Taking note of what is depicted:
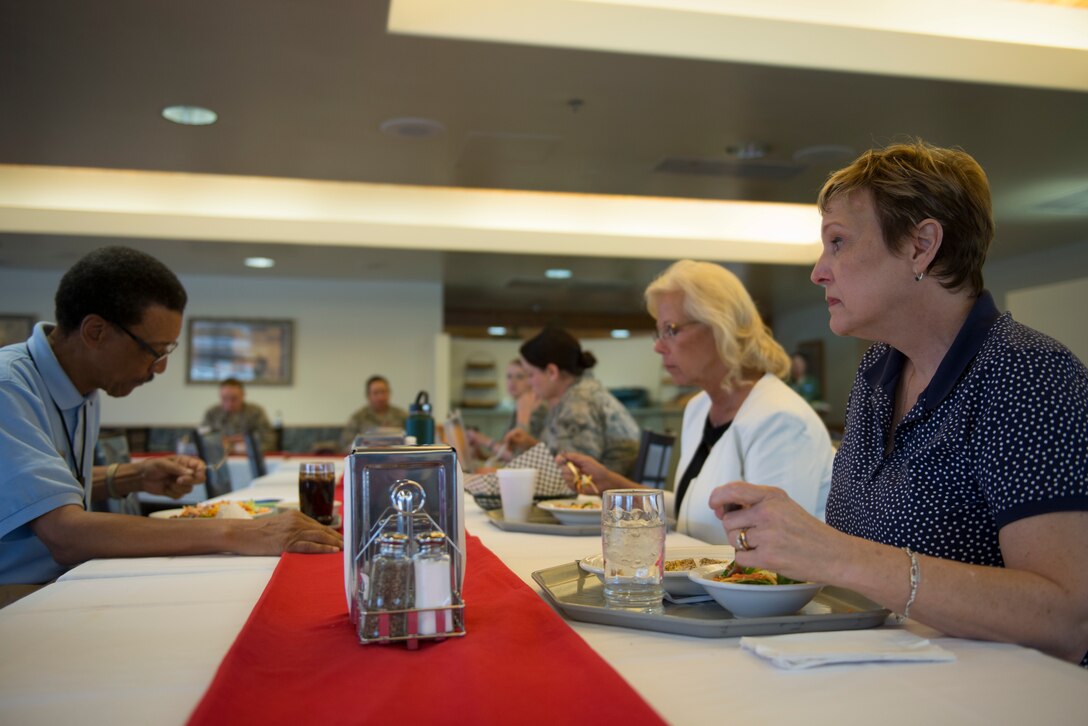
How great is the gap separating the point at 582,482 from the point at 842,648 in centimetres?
153

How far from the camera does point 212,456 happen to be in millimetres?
3818

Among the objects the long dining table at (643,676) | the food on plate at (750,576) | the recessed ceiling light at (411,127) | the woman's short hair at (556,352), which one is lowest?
the long dining table at (643,676)

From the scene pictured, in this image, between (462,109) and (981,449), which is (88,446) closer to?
(981,449)

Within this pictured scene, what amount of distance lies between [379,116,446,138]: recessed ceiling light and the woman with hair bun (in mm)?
1200

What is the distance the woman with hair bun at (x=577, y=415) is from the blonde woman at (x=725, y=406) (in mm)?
1078

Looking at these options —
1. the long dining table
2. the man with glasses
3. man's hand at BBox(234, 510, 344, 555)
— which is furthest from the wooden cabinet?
the long dining table

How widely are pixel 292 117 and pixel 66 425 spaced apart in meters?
2.74

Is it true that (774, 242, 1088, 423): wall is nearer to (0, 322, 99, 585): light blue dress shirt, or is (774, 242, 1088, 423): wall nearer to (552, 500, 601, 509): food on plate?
(552, 500, 601, 509): food on plate

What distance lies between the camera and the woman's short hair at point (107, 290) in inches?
70.7

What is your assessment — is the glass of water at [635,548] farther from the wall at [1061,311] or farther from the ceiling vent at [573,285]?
the ceiling vent at [573,285]

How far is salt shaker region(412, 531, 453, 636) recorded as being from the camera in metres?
0.90

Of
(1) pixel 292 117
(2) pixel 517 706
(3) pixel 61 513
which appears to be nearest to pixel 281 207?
(1) pixel 292 117

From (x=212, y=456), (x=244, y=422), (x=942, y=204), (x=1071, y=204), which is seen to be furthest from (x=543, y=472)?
(x=244, y=422)

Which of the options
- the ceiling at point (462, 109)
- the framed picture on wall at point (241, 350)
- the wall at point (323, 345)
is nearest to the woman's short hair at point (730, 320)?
the ceiling at point (462, 109)
